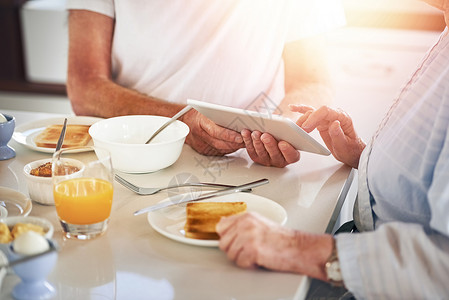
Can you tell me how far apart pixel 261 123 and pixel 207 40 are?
0.71 m

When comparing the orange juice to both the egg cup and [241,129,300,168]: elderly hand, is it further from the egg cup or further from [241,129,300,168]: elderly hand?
[241,129,300,168]: elderly hand

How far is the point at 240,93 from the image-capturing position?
1913 mm

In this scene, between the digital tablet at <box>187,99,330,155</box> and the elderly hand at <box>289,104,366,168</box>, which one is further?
the elderly hand at <box>289,104,366,168</box>

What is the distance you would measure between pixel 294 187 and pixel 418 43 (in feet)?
7.96

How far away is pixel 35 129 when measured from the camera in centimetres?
154

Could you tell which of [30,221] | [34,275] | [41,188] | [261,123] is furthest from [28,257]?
[261,123]

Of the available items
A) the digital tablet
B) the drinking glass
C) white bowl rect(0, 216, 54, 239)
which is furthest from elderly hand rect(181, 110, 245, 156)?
white bowl rect(0, 216, 54, 239)

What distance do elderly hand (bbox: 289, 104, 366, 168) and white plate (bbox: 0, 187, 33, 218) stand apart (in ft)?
2.20

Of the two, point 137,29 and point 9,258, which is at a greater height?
point 137,29

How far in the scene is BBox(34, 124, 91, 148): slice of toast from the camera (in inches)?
55.9

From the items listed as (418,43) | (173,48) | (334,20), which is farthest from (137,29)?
(418,43)

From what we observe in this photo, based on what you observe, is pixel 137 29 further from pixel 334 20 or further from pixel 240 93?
pixel 334 20

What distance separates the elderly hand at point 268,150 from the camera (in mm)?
1319

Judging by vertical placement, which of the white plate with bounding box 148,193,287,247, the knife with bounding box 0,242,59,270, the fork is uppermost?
the knife with bounding box 0,242,59,270
